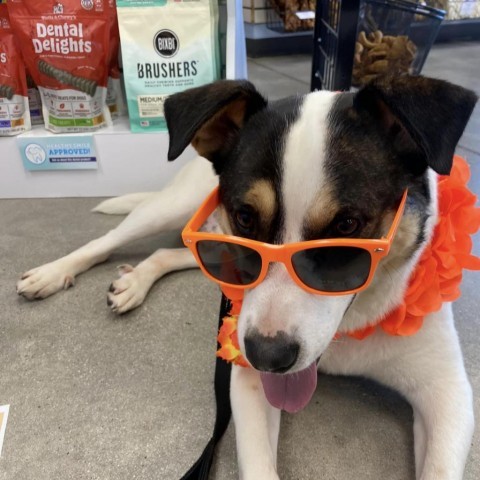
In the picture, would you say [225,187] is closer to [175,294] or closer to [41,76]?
[175,294]

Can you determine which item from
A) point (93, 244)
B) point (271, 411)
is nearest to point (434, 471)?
point (271, 411)

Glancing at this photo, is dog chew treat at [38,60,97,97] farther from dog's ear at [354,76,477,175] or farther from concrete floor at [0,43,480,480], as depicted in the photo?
dog's ear at [354,76,477,175]

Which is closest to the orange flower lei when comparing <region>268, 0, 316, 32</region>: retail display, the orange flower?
the orange flower

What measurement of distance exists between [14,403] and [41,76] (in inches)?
56.9

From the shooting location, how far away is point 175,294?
1.65 meters

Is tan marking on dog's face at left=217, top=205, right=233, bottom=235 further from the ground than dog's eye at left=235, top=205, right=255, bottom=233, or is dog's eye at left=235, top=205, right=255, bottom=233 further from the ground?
dog's eye at left=235, top=205, right=255, bottom=233

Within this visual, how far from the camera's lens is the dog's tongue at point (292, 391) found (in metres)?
1.00

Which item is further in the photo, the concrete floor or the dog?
the concrete floor

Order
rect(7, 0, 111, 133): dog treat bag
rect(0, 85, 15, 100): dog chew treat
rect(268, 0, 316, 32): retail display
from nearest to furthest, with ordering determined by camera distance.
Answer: rect(7, 0, 111, 133): dog treat bag, rect(0, 85, 15, 100): dog chew treat, rect(268, 0, 316, 32): retail display

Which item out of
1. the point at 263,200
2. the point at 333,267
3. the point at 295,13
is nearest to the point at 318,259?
the point at 333,267

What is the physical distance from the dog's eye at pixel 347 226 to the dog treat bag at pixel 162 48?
1.40 metres

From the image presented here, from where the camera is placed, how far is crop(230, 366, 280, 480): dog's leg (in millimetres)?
954

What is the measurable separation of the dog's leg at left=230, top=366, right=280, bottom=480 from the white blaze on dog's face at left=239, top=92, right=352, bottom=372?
242mm

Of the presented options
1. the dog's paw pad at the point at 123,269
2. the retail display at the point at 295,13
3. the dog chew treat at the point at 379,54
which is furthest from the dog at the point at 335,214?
the retail display at the point at 295,13
